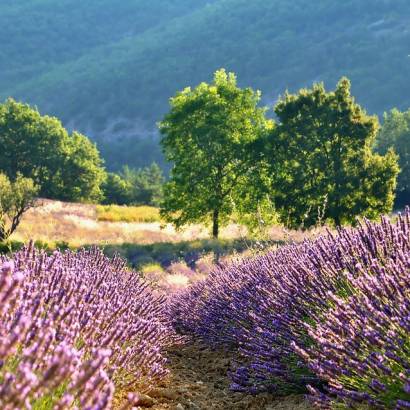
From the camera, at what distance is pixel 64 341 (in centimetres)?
168

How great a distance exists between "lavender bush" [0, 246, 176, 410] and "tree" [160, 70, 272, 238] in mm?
18952

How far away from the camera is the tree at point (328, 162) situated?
64.8 feet

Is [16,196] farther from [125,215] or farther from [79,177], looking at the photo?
[79,177]

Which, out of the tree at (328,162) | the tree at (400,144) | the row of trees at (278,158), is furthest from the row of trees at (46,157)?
the tree at (328,162)

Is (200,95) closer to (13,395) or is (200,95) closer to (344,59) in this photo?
(13,395)

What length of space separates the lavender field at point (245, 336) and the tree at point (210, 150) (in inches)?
714

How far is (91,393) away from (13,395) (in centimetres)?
22

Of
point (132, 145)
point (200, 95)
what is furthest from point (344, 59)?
point (200, 95)

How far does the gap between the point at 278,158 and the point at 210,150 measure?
345cm

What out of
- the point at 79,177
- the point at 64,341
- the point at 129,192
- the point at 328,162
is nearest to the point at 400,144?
the point at 129,192

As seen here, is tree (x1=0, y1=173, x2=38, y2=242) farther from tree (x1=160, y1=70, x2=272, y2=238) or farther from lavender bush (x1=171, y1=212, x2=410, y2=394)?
lavender bush (x1=171, y1=212, x2=410, y2=394)

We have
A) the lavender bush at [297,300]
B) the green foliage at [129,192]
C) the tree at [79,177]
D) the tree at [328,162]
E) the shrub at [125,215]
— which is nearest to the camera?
the lavender bush at [297,300]

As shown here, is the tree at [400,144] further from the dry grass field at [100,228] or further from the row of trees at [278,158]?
the row of trees at [278,158]

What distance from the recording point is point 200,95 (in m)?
24.9
